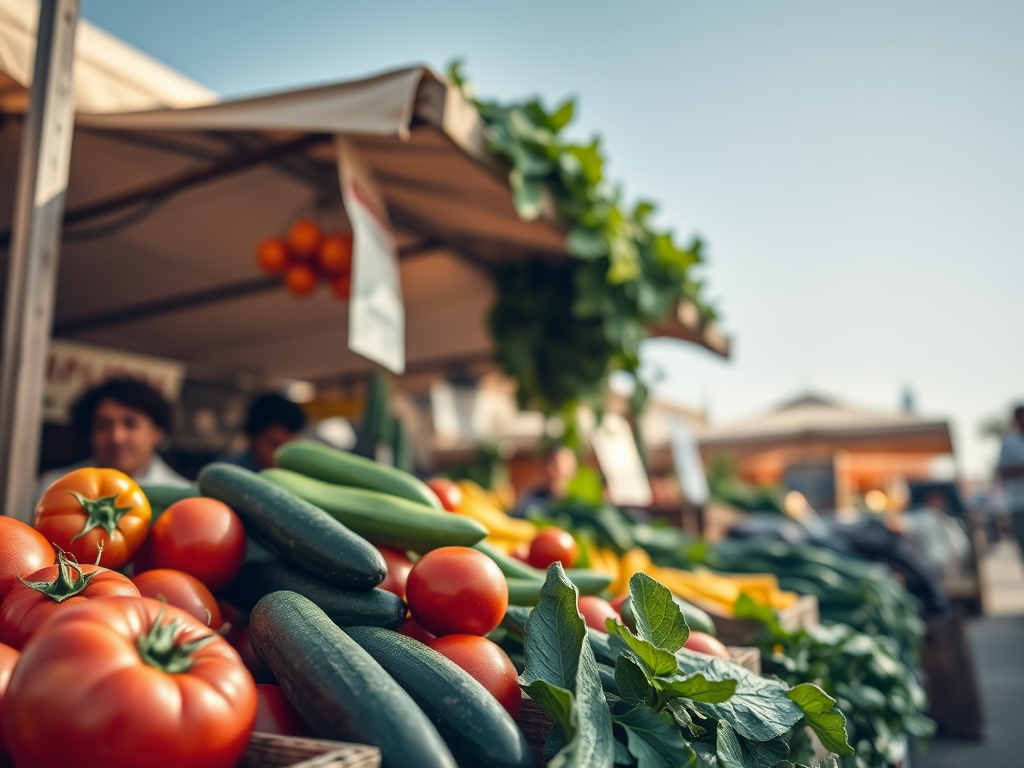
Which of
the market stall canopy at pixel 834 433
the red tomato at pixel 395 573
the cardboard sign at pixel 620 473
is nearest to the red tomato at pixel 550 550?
the red tomato at pixel 395 573

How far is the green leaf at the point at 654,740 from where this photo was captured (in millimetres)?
1054

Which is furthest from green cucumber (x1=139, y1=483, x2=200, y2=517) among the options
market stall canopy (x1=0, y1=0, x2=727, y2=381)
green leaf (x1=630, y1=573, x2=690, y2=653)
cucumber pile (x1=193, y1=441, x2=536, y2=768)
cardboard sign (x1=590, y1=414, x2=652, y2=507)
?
cardboard sign (x1=590, y1=414, x2=652, y2=507)

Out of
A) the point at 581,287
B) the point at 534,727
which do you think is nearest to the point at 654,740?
the point at 534,727

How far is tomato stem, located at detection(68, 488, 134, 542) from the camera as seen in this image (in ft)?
4.25

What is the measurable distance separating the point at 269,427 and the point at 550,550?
2813 millimetres

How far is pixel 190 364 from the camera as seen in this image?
5.92 metres

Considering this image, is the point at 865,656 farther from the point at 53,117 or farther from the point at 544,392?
the point at 53,117

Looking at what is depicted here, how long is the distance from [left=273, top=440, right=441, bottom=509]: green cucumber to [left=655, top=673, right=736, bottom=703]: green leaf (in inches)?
28.6

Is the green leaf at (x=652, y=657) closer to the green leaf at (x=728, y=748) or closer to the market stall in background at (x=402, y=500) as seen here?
the market stall in background at (x=402, y=500)

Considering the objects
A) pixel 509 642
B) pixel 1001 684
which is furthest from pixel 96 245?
pixel 1001 684

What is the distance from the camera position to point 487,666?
3.83ft

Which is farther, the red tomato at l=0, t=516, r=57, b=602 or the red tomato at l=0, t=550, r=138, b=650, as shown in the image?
the red tomato at l=0, t=516, r=57, b=602

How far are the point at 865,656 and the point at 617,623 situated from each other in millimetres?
1356

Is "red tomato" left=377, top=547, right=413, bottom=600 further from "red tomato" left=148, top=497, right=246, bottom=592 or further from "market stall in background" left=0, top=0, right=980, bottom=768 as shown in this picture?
"red tomato" left=148, top=497, right=246, bottom=592
